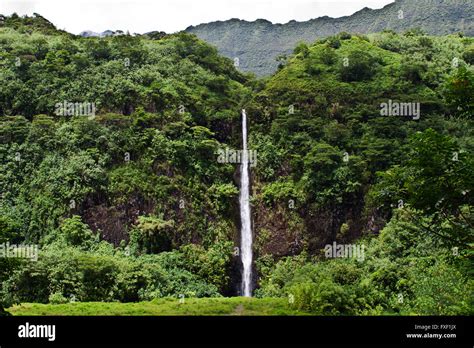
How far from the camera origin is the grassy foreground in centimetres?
1600

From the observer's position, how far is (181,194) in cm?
2622

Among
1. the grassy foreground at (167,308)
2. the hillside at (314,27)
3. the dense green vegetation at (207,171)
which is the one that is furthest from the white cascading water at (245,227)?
the hillside at (314,27)

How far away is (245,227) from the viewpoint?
26562 millimetres

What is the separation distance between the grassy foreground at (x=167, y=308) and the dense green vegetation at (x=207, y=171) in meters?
0.13

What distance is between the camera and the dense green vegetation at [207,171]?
19.7 meters

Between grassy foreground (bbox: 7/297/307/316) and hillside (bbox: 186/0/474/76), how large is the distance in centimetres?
3458

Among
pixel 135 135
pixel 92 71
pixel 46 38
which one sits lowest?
pixel 135 135

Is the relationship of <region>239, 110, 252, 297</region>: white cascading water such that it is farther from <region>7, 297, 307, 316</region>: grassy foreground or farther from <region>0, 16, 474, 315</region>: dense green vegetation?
<region>7, 297, 307, 316</region>: grassy foreground

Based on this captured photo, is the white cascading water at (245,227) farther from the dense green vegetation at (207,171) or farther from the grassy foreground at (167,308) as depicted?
the grassy foreground at (167,308)

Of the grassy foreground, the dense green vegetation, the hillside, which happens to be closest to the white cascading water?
the dense green vegetation

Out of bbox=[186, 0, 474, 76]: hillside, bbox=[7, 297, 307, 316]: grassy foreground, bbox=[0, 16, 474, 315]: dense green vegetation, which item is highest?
bbox=[186, 0, 474, 76]: hillside
